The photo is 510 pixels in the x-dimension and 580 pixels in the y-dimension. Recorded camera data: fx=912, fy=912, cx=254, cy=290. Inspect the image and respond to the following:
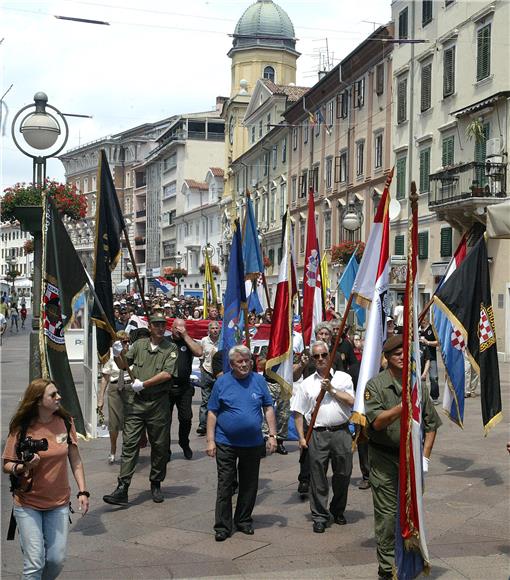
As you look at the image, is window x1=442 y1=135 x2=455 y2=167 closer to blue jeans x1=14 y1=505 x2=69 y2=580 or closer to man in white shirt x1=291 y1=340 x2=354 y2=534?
man in white shirt x1=291 y1=340 x2=354 y2=534

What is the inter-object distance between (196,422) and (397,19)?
25.5m

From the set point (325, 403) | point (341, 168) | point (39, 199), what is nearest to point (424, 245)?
point (341, 168)

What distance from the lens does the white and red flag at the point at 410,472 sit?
231 inches

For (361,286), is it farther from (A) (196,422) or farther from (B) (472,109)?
(B) (472,109)

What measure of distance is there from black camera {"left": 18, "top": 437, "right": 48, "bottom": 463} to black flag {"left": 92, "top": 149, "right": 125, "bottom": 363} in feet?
12.7

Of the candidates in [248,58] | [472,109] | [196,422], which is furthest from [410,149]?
[248,58]

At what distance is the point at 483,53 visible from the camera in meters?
28.2

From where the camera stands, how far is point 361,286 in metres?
8.07

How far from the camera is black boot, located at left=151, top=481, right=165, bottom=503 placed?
880 cm

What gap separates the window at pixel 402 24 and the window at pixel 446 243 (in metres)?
8.34

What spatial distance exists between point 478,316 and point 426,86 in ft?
80.3

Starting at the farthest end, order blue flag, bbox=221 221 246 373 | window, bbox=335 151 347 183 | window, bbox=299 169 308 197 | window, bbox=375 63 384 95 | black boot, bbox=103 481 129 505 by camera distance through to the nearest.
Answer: window, bbox=299 169 308 197
window, bbox=335 151 347 183
window, bbox=375 63 384 95
blue flag, bbox=221 221 246 373
black boot, bbox=103 481 129 505

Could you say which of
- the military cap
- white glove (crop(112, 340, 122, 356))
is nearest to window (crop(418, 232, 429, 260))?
white glove (crop(112, 340, 122, 356))

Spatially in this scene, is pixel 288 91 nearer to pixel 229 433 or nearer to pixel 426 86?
pixel 426 86
